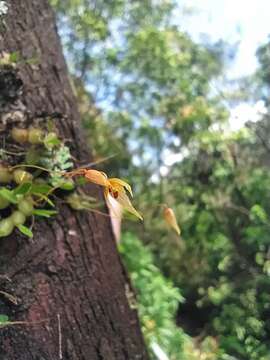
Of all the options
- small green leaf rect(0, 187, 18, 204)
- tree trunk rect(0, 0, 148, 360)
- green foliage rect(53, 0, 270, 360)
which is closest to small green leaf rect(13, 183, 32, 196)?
small green leaf rect(0, 187, 18, 204)

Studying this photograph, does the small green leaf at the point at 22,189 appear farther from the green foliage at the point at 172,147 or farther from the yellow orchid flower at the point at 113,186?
the green foliage at the point at 172,147

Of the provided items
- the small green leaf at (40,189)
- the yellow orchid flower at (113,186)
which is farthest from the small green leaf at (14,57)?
the yellow orchid flower at (113,186)

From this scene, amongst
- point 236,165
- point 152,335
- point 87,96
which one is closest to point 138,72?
point 87,96

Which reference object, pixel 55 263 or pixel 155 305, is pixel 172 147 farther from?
pixel 55 263

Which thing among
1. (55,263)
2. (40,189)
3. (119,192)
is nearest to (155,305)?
(55,263)

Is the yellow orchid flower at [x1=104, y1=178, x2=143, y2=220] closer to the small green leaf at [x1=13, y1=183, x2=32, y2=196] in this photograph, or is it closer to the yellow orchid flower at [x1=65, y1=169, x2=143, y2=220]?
the yellow orchid flower at [x1=65, y1=169, x2=143, y2=220]

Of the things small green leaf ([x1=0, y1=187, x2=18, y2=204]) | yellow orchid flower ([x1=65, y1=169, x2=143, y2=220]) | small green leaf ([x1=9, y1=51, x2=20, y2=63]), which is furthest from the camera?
small green leaf ([x1=9, y1=51, x2=20, y2=63])
